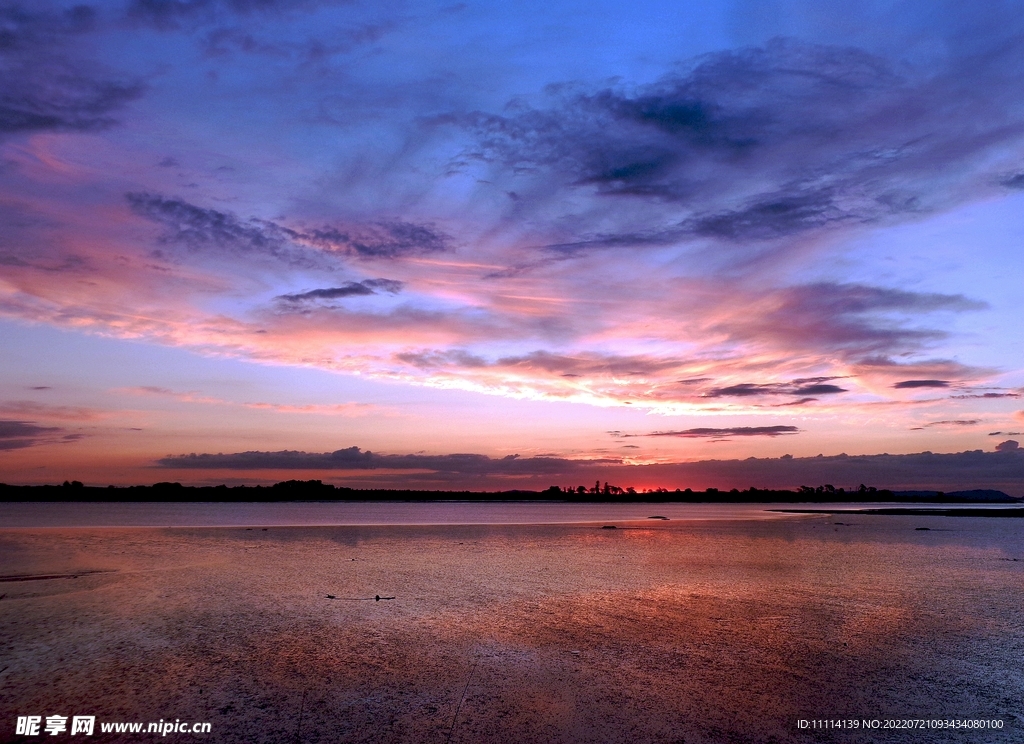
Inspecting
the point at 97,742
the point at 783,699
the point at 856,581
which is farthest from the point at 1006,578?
the point at 97,742

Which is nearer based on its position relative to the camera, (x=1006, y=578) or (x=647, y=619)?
(x=647, y=619)

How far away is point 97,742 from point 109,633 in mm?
5871

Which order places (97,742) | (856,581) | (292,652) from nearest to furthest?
1. (97,742)
2. (292,652)
3. (856,581)

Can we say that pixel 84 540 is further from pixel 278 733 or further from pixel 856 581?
pixel 856 581

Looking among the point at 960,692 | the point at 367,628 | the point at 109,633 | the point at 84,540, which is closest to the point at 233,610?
the point at 109,633

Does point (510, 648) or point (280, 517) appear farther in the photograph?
point (280, 517)

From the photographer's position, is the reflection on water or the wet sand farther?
the reflection on water

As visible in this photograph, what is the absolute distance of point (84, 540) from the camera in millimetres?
32906

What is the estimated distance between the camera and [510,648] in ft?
40.2

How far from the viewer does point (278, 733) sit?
8.31 meters

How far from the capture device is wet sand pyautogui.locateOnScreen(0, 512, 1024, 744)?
8875 millimetres

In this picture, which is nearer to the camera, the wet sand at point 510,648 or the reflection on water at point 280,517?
the wet sand at point 510,648

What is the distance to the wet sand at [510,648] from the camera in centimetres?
888

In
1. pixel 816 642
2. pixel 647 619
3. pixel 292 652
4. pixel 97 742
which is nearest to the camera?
pixel 97 742
